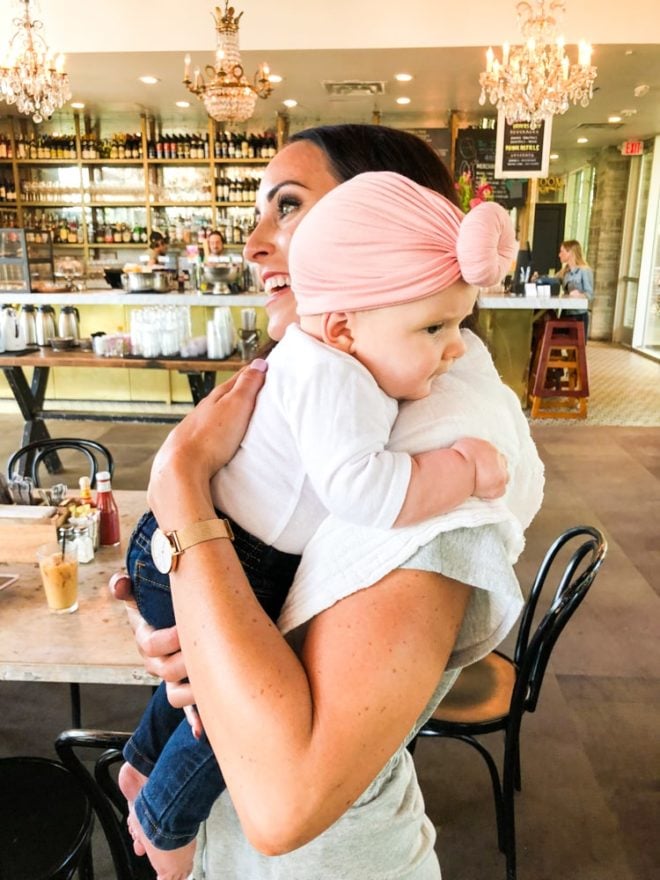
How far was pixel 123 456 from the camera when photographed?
5.98 metres

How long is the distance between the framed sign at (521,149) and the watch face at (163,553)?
7.69 meters

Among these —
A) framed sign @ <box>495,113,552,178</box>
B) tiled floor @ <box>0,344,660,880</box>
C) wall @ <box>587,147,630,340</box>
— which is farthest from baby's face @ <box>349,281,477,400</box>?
wall @ <box>587,147,630,340</box>

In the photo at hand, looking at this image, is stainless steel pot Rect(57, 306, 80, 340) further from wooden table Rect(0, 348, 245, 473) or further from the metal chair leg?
the metal chair leg

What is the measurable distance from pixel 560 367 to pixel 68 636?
6576 millimetres

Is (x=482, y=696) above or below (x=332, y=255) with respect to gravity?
below

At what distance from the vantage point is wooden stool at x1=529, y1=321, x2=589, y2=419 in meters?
7.23

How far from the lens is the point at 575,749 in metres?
2.62

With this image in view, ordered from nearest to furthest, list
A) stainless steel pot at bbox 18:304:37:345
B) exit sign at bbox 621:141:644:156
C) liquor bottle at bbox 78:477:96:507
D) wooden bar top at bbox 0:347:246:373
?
liquor bottle at bbox 78:477:96:507, wooden bar top at bbox 0:347:246:373, stainless steel pot at bbox 18:304:37:345, exit sign at bbox 621:141:644:156

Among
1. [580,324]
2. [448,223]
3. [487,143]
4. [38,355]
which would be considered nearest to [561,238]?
[487,143]

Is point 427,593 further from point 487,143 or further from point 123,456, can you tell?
point 487,143

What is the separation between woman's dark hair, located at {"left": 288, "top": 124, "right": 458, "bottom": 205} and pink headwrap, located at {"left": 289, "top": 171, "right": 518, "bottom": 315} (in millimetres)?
261

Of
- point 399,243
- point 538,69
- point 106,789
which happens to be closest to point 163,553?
point 399,243

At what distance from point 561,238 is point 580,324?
7.11 metres

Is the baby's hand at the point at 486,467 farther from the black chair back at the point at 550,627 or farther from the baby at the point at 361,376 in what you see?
the black chair back at the point at 550,627
